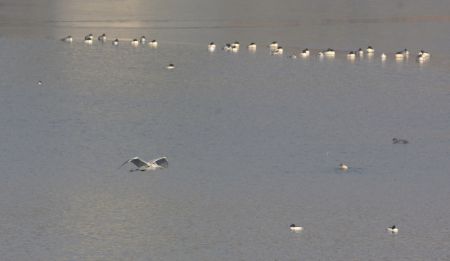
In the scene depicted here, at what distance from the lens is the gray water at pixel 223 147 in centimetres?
1362

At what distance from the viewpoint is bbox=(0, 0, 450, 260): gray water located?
13.6 meters

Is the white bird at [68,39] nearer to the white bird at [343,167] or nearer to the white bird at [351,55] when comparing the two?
the white bird at [351,55]

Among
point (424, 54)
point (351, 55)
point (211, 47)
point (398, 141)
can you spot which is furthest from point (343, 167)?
point (211, 47)

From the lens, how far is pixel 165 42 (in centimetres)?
2839

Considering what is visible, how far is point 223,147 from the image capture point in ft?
58.1

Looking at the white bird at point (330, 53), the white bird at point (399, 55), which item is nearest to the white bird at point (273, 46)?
the white bird at point (330, 53)

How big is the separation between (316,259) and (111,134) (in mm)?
6436

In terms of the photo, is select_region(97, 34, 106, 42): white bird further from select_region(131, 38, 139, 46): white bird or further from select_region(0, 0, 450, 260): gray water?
select_region(131, 38, 139, 46): white bird

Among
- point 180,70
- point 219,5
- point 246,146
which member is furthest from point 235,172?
point 219,5

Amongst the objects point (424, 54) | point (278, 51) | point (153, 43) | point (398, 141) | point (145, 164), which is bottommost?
point (145, 164)

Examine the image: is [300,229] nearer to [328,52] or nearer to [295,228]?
[295,228]

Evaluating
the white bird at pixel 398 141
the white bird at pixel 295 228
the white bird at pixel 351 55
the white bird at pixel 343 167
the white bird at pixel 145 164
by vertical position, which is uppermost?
the white bird at pixel 351 55

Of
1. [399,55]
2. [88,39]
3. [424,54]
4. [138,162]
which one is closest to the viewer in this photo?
[138,162]

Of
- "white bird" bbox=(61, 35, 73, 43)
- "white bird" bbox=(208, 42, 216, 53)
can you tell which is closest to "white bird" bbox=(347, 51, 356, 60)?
"white bird" bbox=(208, 42, 216, 53)
